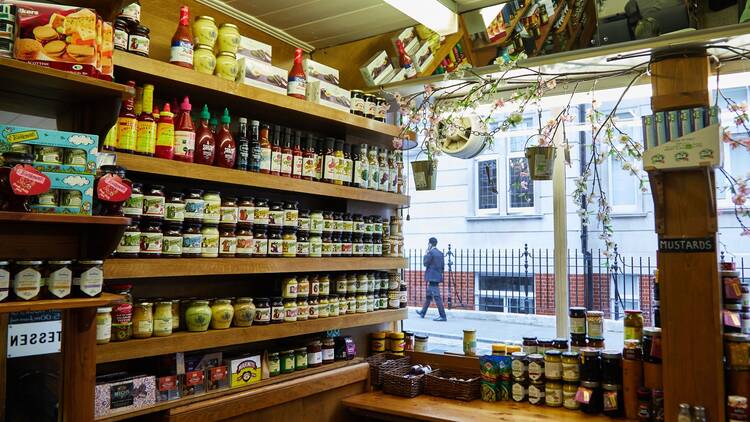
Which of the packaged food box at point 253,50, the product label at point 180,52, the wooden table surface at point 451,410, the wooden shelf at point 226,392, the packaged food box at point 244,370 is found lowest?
the wooden table surface at point 451,410

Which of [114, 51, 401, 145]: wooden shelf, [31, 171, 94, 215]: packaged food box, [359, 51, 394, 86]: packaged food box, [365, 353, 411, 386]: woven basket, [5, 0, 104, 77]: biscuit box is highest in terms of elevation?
[359, 51, 394, 86]: packaged food box

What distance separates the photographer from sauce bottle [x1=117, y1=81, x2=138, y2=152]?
6.77ft

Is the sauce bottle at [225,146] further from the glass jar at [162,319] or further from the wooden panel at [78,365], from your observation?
the wooden panel at [78,365]

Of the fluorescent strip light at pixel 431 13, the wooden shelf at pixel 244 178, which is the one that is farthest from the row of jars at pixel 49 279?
the fluorescent strip light at pixel 431 13

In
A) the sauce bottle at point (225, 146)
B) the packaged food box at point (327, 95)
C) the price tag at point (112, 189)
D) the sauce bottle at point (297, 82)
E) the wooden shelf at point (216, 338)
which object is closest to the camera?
the price tag at point (112, 189)

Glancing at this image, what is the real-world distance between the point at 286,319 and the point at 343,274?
19.6 inches

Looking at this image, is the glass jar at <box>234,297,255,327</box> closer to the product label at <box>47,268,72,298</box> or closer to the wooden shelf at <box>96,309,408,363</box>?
the wooden shelf at <box>96,309,408,363</box>

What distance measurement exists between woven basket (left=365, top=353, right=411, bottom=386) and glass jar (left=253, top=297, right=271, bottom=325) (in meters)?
0.79

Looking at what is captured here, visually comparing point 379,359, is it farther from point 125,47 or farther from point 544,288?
point 125,47

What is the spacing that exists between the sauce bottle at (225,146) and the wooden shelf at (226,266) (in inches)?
17.0

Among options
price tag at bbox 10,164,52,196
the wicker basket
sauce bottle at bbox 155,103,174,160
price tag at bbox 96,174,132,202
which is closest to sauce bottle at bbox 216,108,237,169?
sauce bottle at bbox 155,103,174,160

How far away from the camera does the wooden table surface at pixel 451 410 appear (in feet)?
8.28

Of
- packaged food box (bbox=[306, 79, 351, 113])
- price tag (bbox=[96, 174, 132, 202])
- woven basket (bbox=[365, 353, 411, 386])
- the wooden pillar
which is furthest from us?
woven basket (bbox=[365, 353, 411, 386])

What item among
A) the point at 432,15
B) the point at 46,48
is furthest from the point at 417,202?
the point at 46,48
